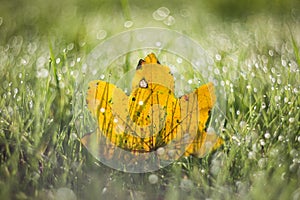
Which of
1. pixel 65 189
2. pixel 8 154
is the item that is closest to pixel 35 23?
pixel 8 154

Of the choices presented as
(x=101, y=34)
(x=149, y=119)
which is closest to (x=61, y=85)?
(x=149, y=119)

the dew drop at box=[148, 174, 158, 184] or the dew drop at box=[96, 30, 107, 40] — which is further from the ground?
the dew drop at box=[96, 30, 107, 40]

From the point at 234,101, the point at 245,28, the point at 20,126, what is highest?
the point at 245,28

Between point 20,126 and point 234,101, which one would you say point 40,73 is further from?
point 234,101

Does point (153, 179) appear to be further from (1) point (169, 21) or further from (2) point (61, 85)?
(1) point (169, 21)

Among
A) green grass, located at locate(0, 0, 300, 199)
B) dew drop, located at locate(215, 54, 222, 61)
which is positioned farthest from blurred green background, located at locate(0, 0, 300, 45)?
dew drop, located at locate(215, 54, 222, 61)

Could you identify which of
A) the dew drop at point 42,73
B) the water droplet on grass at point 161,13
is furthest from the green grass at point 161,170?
the water droplet on grass at point 161,13

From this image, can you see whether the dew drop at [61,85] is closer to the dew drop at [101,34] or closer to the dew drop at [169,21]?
the dew drop at [101,34]

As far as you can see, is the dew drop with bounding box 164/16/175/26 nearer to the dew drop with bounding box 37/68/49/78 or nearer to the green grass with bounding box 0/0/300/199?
the green grass with bounding box 0/0/300/199
